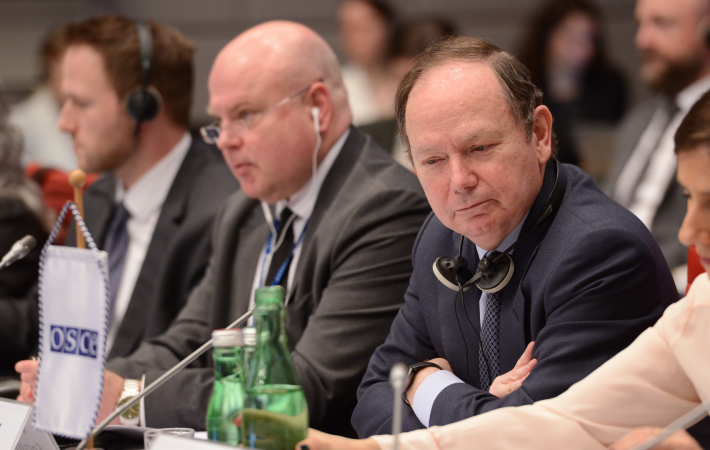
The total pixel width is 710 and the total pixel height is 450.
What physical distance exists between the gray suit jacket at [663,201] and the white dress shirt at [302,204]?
0.96m

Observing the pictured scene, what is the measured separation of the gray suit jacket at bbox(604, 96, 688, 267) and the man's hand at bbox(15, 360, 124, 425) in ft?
4.88

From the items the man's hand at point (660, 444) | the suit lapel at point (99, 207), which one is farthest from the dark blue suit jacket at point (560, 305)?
the suit lapel at point (99, 207)

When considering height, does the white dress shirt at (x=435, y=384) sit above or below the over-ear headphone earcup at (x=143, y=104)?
below

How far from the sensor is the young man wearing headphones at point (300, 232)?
1728mm

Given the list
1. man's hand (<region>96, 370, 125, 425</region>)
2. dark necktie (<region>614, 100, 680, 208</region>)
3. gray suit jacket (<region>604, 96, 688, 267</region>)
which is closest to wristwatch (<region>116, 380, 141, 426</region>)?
man's hand (<region>96, 370, 125, 425</region>)

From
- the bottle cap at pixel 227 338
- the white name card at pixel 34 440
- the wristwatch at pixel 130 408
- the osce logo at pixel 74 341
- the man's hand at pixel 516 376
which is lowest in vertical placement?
the wristwatch at pixel 130 408

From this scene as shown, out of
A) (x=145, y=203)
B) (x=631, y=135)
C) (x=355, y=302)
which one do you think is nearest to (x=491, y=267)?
(x=355, y=302)

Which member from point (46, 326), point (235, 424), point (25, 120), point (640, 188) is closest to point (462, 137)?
point (235, 424)

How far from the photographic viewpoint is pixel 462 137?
1333 millimetres

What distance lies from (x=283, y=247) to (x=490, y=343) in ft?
2.47

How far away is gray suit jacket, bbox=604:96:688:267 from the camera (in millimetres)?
2631

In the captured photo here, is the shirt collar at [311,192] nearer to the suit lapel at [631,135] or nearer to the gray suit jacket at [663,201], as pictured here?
the gray suit jacket at [663,201]

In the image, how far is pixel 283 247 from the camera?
6.61 feet

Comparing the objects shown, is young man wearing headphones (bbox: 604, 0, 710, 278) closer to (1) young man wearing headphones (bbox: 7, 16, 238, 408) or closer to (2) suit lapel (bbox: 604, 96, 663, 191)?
(2) suit lapel (bbox: 604, 96, 663, 191)
